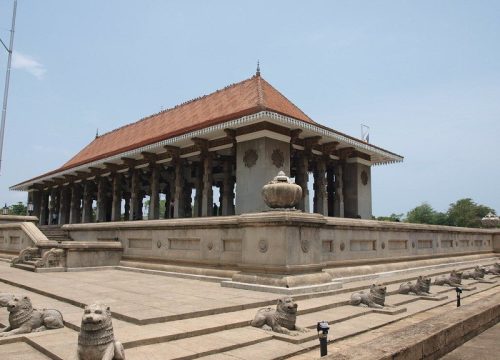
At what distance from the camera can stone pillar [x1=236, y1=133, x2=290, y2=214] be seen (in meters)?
16.8

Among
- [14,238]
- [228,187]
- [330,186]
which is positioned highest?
[330,186]

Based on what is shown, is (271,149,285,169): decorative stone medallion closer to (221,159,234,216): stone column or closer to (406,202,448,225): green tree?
(221,159,234,216): stone column

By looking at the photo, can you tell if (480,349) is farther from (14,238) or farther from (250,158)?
(14,238)

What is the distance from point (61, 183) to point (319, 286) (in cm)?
2814

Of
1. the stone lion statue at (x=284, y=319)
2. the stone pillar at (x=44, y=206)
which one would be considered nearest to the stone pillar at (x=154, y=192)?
the stone lion statue at (x=284, y=319)

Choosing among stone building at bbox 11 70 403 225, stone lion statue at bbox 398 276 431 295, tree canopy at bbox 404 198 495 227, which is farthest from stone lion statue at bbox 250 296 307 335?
tree canopy at bbox 404 198 495 227

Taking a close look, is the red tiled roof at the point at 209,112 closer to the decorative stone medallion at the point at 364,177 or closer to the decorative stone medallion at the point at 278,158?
the decorative stone medallion at the point at 278,158

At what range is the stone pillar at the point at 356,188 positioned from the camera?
22.6 metres

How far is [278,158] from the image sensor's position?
17.3 m

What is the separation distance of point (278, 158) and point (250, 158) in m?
1.22

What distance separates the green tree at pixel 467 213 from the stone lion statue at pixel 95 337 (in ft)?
237

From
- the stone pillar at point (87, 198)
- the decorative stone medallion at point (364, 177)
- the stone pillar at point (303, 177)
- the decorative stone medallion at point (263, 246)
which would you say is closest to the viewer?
the decorative stone medallion at point (263, 246)

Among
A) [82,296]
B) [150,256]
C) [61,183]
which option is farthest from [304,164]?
[61,183]

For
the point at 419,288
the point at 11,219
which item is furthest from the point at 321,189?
the point at 11,219
